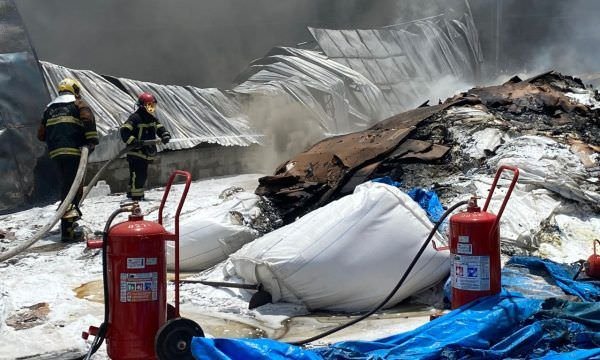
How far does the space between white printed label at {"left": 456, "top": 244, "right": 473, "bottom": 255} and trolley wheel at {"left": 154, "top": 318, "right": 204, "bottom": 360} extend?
4.75 feet

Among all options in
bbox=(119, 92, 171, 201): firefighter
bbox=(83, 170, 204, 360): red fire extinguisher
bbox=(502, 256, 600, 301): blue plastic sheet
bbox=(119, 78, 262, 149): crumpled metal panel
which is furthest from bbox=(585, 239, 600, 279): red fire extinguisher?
bbox=(119, 78, 262, 149): crumpled metal panel

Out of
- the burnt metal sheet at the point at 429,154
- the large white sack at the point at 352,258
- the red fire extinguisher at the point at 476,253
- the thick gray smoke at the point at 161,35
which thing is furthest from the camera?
the thick gray smoke at the point at 161,35

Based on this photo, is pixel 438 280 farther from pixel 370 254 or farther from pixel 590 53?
pixel 590 53

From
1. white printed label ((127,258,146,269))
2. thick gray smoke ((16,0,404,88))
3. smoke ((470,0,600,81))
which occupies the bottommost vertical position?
white printed label ((127,258,146,269))

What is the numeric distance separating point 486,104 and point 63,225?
484 cm

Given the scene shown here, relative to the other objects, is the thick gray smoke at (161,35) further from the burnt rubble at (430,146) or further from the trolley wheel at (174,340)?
the trolley wheel at (174,340)

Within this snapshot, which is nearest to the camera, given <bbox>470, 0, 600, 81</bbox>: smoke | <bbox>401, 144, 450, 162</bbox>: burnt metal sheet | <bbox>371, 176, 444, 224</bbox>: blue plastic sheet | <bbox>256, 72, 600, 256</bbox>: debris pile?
<bbox>371, 176, 444, 224</bbox>: blue plastic sheet

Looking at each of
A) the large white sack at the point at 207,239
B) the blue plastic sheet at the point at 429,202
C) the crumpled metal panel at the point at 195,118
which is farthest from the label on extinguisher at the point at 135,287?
the crumpled metal panel at the point at 195,118

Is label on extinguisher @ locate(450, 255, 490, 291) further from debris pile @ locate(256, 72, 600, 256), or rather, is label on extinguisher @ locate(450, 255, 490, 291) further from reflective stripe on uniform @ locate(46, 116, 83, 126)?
reflective stripe on uniform @ locate(46, 116, 83, 126)

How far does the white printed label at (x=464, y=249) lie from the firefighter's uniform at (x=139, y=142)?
5048 millimetres

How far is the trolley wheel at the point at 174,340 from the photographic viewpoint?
11.2 feet

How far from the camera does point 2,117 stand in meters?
8.23

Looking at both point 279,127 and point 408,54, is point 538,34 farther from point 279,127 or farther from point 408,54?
point 279,127

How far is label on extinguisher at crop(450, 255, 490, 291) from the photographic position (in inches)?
152
